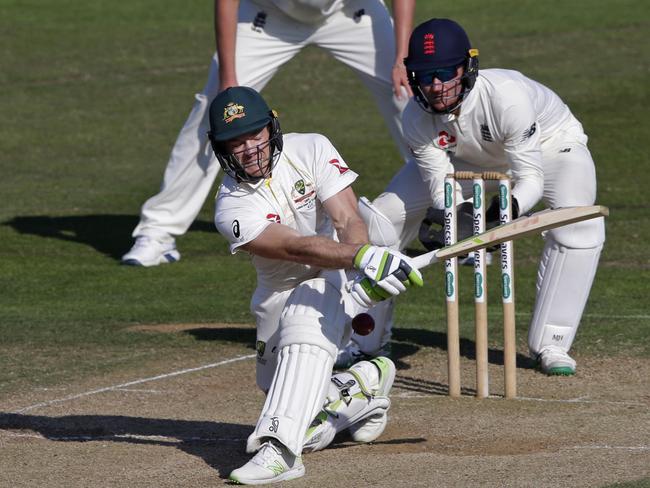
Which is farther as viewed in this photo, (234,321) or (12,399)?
(234,321)

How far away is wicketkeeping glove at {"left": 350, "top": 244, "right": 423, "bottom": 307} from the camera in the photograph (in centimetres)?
553

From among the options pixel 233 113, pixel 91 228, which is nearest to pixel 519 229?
pixel 233 113

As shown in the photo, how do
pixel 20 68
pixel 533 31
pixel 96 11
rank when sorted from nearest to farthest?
pixel 20 68 → pixel 533 31 → pixel 96 11

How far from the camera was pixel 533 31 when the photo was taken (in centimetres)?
2295

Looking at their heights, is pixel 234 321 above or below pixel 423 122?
below

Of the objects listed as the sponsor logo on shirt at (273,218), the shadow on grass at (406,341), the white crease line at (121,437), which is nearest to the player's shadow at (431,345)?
the shadow on grass at (406,341)

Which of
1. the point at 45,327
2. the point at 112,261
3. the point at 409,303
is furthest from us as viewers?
the point at 112,261

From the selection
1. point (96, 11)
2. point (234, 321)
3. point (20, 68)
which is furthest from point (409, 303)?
point (96, 11)

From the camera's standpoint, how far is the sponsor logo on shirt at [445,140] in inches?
299

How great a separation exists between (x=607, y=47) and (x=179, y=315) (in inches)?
532

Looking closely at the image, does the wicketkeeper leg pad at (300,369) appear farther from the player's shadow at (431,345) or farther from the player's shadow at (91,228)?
the player's shadow at (91,228)

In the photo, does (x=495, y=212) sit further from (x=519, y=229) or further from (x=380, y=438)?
(x=380, y=438)

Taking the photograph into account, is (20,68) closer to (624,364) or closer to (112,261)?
(112,261)

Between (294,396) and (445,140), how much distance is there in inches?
96.8
